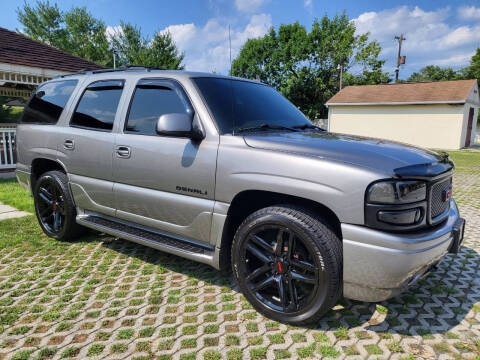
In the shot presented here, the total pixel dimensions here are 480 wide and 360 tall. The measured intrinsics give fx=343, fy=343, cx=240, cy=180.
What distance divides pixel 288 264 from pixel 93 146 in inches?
94.9

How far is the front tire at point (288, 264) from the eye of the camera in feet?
7.82

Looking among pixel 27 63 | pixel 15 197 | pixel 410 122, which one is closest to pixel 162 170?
pixel 15 197

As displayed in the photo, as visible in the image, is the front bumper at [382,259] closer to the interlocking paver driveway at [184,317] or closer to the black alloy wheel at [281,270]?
the black alloy wheel at [281,270]

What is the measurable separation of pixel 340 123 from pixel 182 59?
62.6 ft

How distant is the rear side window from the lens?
422 centimetres

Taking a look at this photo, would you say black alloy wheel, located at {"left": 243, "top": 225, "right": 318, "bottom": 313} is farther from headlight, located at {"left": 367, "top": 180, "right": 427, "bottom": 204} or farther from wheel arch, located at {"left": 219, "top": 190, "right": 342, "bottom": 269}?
headlight, located at {"left": 367, "top": 180, "right": 427, "bottom": 204}

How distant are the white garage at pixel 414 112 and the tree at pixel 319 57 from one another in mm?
9871

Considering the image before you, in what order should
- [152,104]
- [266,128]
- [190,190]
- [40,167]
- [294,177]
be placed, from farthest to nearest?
[40,167]
[152,104]
[266,128]
[190,190]
[294,177]

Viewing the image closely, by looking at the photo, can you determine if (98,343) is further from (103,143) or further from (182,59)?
(182,59)

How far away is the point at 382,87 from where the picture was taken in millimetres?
29344

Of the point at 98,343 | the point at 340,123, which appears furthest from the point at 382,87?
the point at 98,343

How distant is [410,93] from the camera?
26.5 m

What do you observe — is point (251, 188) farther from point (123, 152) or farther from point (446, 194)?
point (446, 194)

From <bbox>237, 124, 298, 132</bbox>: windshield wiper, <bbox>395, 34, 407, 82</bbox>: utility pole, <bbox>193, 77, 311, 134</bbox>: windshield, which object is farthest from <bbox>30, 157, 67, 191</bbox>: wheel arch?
<bbox>395, 34, 407, 82</bbox>: utility pole
